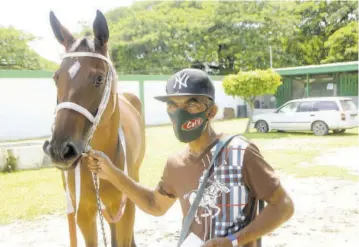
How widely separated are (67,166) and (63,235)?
337cm

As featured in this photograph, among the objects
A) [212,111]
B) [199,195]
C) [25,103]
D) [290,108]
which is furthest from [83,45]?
[25,103]

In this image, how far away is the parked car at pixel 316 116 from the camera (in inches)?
580

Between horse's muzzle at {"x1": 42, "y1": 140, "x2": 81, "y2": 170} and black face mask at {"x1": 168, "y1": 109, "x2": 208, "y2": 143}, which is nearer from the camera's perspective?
black face mask at {"x1": 168, "y1": 109, "x2": 208, "y2": 143}

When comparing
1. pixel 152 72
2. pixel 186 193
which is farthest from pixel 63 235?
pixel 152 72

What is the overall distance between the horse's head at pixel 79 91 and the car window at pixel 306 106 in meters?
14.1

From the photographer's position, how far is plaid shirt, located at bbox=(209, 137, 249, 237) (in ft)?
5.64

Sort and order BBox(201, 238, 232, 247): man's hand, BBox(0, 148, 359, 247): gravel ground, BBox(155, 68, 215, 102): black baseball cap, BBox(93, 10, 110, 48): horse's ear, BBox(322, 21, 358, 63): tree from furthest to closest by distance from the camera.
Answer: BBox(322, 21, 358, 63): tree, BBox(0, 148, 359, 247): gravel ground, BBox(93, 10, 110, 48): horse's ear, BBox(155, 68, 215, 102): black baseball cap, BBox(201, 238, 232, 247): man's hand

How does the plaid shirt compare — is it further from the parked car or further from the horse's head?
the parked car

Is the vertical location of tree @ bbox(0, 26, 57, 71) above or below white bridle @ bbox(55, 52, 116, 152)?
above

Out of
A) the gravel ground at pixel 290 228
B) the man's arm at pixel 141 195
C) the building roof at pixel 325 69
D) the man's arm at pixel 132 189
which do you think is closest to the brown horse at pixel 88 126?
the man's arm at pixel 132 189

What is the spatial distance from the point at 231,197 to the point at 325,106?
14.6 meters

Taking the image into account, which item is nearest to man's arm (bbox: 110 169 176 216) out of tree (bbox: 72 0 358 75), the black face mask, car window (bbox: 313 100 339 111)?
the black face mask

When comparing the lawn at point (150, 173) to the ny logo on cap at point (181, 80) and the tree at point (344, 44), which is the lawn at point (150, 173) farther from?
the tree at point (344, 44)

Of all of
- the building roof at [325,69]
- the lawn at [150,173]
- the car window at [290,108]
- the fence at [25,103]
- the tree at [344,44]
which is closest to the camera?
the lawn at [150,173]
